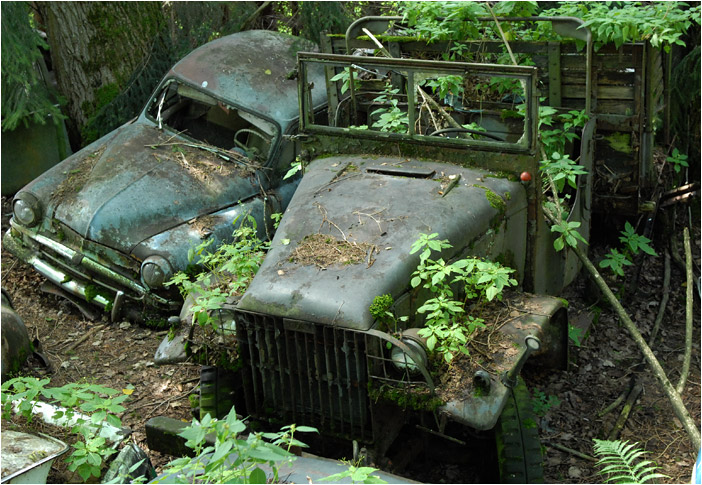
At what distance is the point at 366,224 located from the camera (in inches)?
173

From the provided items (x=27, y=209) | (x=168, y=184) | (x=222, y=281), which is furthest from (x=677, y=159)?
(x=27, y=209)

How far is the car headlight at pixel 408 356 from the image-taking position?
3.82m

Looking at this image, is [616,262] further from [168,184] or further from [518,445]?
[168,184]

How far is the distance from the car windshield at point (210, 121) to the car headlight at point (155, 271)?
4.53ft

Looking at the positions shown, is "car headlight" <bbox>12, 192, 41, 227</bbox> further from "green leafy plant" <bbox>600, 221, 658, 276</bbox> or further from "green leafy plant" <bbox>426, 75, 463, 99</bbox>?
"green leafy plant" <bbox>600, 221, 658, 276</bbox>

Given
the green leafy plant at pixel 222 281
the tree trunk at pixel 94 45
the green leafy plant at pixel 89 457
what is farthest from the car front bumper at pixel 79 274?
the tree trunk at pixel 94 45

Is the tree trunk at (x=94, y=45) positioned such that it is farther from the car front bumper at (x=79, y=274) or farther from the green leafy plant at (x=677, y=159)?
the green leafy plant at (x=677, y=159)

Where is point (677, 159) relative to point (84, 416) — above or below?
above

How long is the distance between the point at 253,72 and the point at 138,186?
58.5 inches

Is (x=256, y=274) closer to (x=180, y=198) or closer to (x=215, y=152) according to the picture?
(x=180, y=198)

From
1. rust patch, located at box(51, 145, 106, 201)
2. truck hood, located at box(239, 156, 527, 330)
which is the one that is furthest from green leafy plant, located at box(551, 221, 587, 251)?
rust patch, located at box(51, 145, 106, 201)

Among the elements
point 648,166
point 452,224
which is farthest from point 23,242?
point 648,166

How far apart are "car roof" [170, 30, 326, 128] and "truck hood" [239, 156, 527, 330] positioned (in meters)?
1.82

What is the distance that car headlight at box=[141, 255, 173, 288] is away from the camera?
5758 mm
